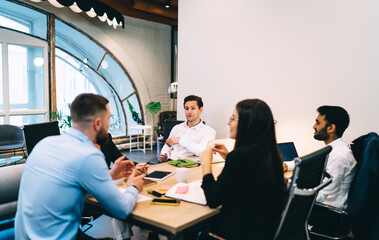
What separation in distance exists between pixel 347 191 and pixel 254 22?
210cm

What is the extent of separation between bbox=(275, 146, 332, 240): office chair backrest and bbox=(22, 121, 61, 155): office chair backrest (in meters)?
2.67

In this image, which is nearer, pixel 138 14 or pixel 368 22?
pixel 368 22

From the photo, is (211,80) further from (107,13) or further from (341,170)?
(107,13)

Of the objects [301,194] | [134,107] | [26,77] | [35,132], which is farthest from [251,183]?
[134,107]

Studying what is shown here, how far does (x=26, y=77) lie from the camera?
625 centimetres

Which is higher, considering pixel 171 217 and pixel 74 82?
pixel 74 82

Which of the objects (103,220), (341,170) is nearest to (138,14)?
(103,220)

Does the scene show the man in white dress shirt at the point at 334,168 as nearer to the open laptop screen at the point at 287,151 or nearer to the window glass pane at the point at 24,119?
the open laptop screen at the point at 287,151

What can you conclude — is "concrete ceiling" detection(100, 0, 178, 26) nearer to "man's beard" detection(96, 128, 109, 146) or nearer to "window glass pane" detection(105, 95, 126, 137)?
"window glass pane" detection(105, 95, 126, 137)

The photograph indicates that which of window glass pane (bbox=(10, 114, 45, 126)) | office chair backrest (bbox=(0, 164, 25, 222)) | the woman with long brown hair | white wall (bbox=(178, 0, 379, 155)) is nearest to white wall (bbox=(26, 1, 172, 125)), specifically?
window glass pane (bbox=(10, 114, 45, 126))

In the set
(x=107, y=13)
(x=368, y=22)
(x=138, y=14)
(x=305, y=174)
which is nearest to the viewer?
(x=305, y=174)

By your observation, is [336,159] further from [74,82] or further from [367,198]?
[74,82]

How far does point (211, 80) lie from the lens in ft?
12.7

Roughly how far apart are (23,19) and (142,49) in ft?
9.87
